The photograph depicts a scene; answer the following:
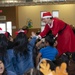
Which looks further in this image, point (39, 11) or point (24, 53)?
point (39, 11)

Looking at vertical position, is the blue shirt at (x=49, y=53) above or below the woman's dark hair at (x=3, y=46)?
below

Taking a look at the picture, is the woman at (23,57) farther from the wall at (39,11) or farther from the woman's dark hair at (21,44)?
the wall at (39,11)

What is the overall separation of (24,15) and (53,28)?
11.7 m

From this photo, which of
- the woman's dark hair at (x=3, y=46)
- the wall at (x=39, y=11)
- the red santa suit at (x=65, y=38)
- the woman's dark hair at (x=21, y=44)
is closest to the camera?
the woman's dark hair at (x=3, y=46)

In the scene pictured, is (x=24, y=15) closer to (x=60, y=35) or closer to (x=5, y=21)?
(x=5, y=21)

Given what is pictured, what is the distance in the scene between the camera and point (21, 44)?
429cm

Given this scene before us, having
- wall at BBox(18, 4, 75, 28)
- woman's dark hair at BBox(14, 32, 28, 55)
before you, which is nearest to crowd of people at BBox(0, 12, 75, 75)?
woman's dark hair at BBox(14, 32, 28, 55)

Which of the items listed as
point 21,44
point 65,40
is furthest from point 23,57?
point 65,40

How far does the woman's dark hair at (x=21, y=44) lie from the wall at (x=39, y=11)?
11813 mm

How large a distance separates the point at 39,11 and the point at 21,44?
12046 millimetres

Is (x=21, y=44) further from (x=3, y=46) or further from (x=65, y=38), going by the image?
(x=65, y=38)

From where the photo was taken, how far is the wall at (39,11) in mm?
16109

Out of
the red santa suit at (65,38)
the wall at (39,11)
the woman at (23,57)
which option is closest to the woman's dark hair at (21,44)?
the woman at (23,57)

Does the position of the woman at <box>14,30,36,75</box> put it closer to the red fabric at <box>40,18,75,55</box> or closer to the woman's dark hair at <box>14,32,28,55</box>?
the woman's dark hair at <box>14,32,28,55</box>
